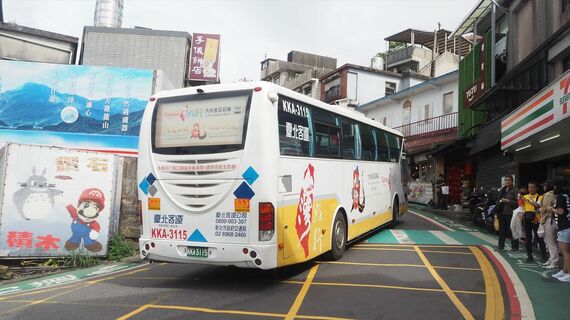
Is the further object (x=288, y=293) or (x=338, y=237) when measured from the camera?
(x=338, y=237)

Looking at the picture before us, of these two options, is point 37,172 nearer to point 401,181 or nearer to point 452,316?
point 452,316

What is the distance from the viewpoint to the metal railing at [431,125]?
28281mm

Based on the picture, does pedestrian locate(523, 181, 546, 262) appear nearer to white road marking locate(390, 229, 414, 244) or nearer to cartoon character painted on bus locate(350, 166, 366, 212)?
white road marking locate(390, 229, 414, 244)

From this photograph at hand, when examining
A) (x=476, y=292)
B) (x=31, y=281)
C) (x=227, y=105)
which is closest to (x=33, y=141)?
(x=31, y=281)

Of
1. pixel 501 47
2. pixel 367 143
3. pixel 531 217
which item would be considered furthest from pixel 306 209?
pixel 501 47

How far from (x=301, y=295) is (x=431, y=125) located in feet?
85.9

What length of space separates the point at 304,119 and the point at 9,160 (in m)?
5.88

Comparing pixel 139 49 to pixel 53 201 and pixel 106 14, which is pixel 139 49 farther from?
pixel 53 201

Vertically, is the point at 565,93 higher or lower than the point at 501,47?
lower

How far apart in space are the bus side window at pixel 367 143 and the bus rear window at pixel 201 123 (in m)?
4.23

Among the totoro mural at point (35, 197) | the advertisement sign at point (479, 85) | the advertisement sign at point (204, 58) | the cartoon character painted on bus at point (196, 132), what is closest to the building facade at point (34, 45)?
the advertisement sign at point (204, 58)

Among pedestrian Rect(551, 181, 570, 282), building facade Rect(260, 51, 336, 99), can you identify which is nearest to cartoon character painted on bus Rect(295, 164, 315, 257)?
pedestrian Rect(551, 181, 570, 282)

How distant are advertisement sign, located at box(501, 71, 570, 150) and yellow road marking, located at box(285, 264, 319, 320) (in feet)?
16.7

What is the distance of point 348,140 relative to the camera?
9.52 meters
